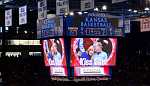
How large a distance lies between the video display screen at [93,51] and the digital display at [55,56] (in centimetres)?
25

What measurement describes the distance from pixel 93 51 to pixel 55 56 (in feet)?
3.03

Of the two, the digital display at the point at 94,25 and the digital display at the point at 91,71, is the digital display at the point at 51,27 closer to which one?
the digital display at the point at 94,25

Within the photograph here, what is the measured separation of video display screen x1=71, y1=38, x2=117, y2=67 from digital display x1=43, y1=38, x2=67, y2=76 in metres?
0.25

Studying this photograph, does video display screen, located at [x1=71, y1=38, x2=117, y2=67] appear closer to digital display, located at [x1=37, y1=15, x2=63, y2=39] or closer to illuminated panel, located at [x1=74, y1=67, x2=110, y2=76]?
illuminated panel, located at [x1=74, y1=67, x2=110, y2=76]

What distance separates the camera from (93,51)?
360 inches

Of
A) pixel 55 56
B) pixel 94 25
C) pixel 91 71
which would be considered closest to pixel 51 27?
pixel 55 56

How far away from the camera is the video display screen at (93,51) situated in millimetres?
9133

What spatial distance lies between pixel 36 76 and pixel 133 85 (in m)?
3.92

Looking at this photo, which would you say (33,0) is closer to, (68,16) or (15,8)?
(15,8)

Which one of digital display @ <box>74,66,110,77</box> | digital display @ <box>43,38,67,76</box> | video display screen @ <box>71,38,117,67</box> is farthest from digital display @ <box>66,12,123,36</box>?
digital display @ <box>74,66,110,77</box>

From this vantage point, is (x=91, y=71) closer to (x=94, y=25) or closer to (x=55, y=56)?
(x=55, y=56)

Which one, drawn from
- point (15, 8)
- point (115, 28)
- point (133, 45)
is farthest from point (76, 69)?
point (133, 45)

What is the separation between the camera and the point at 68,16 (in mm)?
8711

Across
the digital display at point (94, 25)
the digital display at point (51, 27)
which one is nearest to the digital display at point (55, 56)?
the digital display at point (51, 27)
